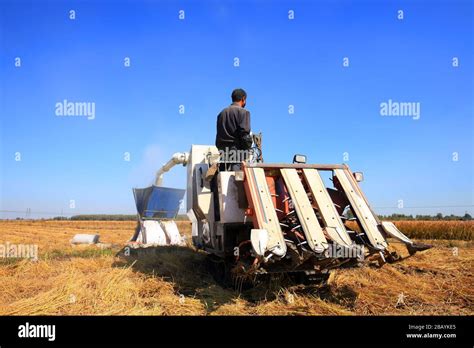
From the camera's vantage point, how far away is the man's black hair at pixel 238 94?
6.27m

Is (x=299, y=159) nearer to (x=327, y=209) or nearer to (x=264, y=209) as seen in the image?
(x=327, y=209)

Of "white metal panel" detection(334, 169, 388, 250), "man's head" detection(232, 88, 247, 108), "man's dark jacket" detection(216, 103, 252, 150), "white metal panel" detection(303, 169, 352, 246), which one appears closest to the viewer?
"white metal panel" detection(303, 169, 352, 246)

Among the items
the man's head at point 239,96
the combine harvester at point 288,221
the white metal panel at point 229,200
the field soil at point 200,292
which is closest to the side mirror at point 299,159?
the combine harvester at point 288,221

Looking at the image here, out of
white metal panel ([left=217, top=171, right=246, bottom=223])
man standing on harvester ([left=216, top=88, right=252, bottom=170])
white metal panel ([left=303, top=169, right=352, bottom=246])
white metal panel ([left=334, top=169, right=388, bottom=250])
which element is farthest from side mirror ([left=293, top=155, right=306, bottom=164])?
white metal panel ([left=217, top=171, right=246, bottom=223])

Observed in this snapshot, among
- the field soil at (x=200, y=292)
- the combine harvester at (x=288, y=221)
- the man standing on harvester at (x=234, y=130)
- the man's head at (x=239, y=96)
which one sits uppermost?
the man's head at (x=239, y=96)

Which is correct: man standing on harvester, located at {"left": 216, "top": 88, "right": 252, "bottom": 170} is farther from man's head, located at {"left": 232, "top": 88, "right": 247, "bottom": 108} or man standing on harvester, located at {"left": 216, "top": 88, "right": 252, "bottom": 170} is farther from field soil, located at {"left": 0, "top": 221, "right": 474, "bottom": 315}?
field soil, located at {"left": 0, "top": 221, "right": 474, "bottom": 315}

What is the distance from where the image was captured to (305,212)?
4977 mm

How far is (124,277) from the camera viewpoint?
6.10 meters

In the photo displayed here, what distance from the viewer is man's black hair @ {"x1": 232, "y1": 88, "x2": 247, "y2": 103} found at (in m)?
6.27

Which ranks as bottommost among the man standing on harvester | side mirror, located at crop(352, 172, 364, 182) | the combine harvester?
the combine harvester

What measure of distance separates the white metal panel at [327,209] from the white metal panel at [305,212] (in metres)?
0.15

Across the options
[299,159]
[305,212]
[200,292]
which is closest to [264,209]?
[305,212]

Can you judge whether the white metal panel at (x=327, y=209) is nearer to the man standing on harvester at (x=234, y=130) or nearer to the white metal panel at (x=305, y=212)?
the white metal panel at (x=305, y=212)
